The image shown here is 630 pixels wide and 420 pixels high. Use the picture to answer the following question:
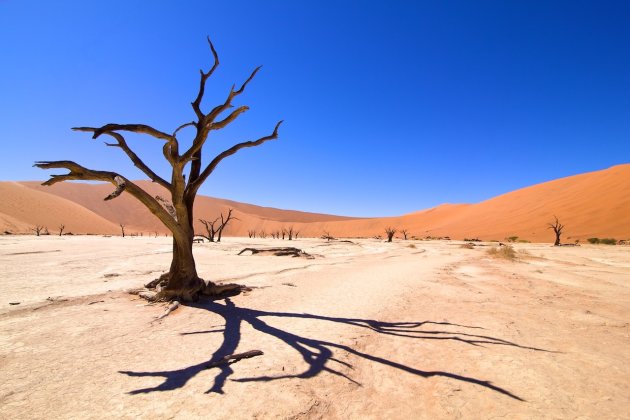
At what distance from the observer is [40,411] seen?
2.47m

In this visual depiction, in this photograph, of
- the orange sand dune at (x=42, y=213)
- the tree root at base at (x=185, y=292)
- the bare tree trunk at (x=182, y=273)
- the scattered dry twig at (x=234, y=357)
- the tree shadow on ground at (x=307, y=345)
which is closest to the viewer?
the tree shadow on ground at (x=307, y=345)

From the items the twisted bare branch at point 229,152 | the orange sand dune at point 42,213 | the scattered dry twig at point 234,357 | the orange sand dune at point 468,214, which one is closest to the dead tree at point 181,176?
Result: the twisted bare branch at point 229,152

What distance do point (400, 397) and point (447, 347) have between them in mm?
1530

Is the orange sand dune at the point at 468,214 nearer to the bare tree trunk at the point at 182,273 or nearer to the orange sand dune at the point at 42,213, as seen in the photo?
the orange sand dune at the point at 42,213

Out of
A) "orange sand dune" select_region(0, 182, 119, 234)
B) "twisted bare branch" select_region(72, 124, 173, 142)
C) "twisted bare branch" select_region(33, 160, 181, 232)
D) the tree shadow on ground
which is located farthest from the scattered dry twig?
"orange sand dune" select_region(0, 182, 119, 234)

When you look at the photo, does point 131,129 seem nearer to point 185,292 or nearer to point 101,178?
point 101,178

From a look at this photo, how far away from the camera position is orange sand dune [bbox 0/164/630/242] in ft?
125

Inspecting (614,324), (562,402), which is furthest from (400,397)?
(614,324)

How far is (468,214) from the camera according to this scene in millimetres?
69625

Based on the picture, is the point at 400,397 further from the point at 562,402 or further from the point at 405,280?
the point at 405,280

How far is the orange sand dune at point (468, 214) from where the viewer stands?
38.1m

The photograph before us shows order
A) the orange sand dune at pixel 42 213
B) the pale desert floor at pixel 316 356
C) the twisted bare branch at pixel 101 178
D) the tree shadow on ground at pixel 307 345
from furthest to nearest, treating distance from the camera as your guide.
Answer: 1. the orange sand dune at pixel 42 213
2. the twisted bare branch at pixel 101 178
3. the tree shadow on ground at pixel 307 345
4. the pale desert floor at pixel 316 356

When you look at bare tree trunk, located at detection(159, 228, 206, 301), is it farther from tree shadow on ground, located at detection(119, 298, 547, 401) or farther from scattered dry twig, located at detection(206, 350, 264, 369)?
scattered dry twig, located at detection(206, 350, 264, 369)

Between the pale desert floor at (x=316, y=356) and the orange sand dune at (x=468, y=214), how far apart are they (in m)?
36.6
